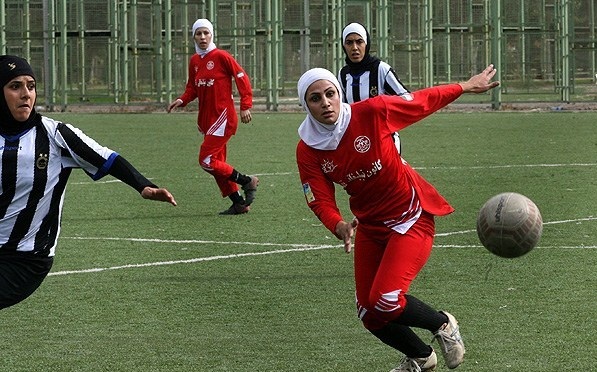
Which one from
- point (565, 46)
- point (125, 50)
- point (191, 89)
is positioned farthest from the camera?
point (125, 50)

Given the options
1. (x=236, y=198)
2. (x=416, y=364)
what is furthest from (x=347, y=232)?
(x=236, y=198)

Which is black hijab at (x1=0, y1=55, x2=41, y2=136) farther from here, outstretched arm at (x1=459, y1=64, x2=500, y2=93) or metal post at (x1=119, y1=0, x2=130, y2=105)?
metal post at (x1=119, y1=0, x2=130, y2=105)

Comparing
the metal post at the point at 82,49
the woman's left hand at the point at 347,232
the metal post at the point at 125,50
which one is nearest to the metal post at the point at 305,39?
the metal post at the point at 125,50

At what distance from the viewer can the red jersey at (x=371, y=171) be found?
287 inches

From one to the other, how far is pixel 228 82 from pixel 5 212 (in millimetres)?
9684

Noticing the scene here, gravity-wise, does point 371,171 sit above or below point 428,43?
below

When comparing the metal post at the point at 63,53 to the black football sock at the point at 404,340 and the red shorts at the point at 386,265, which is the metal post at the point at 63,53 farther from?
the black football sock at the point at 404,340

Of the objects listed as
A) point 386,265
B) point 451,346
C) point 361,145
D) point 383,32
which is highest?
point 383,32

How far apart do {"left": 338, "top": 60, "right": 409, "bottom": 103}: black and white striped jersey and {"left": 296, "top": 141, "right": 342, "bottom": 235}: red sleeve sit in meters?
4.46

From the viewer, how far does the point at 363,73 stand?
39.2 feet

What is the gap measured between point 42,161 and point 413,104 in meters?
2.26

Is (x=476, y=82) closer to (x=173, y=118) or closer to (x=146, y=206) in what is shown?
(x=146, y=206)

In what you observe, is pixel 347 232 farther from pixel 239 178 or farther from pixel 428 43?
pixel 428 43

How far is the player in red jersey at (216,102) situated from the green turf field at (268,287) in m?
0.54
